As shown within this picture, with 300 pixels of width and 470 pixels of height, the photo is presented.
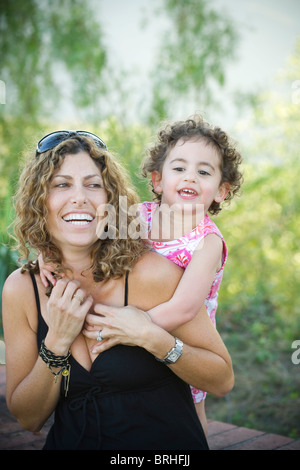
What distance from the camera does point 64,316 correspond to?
1.77 meters

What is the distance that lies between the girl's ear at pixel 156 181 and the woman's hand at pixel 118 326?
959mm

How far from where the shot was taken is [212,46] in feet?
21.4

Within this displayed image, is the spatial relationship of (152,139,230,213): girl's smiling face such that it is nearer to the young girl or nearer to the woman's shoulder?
the young girl

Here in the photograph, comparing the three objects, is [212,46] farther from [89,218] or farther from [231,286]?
[89,218]

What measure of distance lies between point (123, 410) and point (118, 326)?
0.32 metres

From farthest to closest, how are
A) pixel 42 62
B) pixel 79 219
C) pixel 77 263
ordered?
1. pixel 42 62
2. pixel 77 263
3. pixel 79 219

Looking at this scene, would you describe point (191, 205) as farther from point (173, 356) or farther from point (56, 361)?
point (56, 361)

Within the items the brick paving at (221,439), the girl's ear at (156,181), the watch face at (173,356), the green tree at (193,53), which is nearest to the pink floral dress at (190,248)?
the girl's ear at (156,181)

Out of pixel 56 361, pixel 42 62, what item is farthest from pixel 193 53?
pixel 56 361

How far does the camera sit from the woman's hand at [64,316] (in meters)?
1.76

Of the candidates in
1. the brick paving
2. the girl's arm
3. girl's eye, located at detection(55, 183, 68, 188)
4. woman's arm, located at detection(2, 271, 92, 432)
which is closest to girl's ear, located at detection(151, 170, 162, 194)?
the girl's arm

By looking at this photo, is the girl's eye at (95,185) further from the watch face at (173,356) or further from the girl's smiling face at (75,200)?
the watch face at (173,356)

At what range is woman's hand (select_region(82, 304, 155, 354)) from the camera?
173 centimetres

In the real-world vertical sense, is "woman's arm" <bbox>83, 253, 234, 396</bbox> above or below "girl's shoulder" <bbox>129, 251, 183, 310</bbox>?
below
